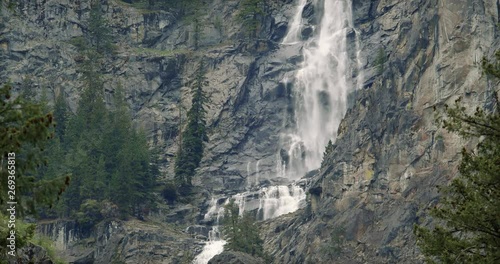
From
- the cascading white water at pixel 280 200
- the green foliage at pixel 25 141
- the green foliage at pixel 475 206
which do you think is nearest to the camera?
the green foliage at pixel 25 141

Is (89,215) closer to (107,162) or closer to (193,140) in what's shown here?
(107,162)

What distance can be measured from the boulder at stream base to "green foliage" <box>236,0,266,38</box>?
132 ft

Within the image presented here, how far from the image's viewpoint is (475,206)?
2436cm

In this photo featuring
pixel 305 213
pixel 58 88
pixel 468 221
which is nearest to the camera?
pixel 468 221

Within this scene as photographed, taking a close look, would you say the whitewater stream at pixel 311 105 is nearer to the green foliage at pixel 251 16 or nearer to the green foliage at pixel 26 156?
the green foliage at pixel 251 16

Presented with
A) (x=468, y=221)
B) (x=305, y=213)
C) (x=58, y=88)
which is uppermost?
(x=58, y=88)

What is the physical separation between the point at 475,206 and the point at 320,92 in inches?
2687

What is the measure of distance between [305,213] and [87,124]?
27.3 meters

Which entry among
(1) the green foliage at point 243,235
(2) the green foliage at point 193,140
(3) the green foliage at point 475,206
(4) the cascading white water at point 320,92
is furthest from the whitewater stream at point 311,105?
(3) the green foliage at point 475,206

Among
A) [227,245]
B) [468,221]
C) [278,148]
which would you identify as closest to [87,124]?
[278,148]

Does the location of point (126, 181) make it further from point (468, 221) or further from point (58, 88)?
point (468, 221)

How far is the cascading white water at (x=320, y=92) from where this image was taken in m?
87.6

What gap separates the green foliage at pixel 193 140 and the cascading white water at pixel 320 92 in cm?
897

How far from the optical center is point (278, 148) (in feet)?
290
